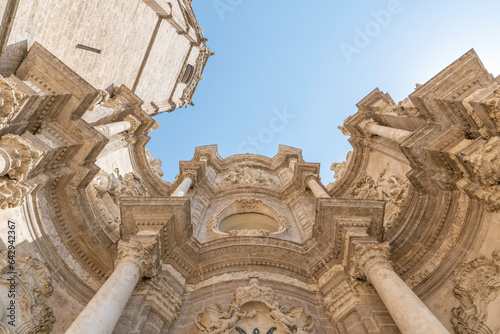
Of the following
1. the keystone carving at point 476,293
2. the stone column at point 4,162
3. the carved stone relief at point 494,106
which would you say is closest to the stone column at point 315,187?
the keystone carving at point 476,293

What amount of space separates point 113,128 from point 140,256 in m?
7.39

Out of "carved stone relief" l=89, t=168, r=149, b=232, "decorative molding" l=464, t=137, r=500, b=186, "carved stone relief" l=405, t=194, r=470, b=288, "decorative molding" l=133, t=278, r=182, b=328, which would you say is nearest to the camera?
"decorative molding" l=464, t=137, r=500, b=186

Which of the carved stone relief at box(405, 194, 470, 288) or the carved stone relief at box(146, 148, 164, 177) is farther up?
the carved stone relief at box(146, 148, 164, 177)

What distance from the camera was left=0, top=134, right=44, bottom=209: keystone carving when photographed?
7.36 m

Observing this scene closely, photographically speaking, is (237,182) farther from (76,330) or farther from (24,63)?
(76,330)

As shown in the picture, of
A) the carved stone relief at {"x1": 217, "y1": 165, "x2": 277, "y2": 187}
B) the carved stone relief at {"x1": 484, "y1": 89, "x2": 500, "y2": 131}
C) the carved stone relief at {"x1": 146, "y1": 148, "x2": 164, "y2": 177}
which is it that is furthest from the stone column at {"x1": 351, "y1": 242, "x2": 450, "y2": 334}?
the carved stone relief at {"x1": 146, "y1": 148, "x2": 164, "y2": 177}

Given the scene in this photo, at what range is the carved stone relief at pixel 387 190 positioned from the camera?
39.9 ft

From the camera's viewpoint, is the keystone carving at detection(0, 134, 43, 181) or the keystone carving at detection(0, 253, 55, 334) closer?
the keystone carving at detection(0, 253, 55, 334)

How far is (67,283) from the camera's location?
8.55 m

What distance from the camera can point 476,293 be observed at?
25.7 ft

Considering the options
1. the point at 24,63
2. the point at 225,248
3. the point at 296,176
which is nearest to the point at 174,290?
the point at 225,248

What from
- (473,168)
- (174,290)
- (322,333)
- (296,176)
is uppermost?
(296,176)

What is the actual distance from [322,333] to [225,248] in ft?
11.6

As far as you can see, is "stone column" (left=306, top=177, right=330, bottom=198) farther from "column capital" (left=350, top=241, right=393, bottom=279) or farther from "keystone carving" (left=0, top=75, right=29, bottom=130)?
"keystone carving" (left=0, top=75, right=29, bottom=130)
